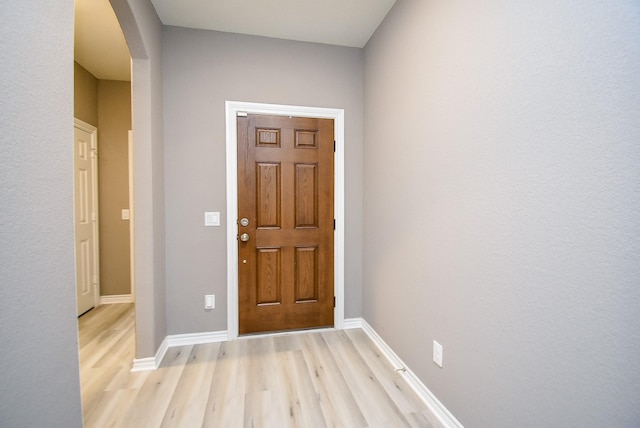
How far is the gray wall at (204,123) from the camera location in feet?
7.84

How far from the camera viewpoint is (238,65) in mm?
2484

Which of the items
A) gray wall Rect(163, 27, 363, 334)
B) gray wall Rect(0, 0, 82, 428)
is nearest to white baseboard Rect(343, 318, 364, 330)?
gray wall Rect(163, 27, 363, 334)

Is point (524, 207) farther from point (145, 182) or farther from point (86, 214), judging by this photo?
point (86, 214)

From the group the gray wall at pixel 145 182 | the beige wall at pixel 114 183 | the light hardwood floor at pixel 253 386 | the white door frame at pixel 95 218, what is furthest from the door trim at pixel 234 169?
the white door frame at pixel 95 218

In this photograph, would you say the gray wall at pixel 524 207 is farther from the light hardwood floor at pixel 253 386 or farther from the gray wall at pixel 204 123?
the gray wall at pixel 204 123

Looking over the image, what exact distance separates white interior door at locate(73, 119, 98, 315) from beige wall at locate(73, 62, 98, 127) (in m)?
0.10

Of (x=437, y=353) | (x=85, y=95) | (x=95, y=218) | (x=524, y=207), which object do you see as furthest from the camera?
(x=95, y=218)

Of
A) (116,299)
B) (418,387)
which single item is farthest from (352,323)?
(116,299)

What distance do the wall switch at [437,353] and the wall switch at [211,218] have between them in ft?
6.24

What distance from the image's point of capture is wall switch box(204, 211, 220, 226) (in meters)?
2.47

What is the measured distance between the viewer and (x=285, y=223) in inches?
104

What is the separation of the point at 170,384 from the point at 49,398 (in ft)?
4.06

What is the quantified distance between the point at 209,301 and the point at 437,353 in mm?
1849

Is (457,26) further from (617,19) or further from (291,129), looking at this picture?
(291,129)
